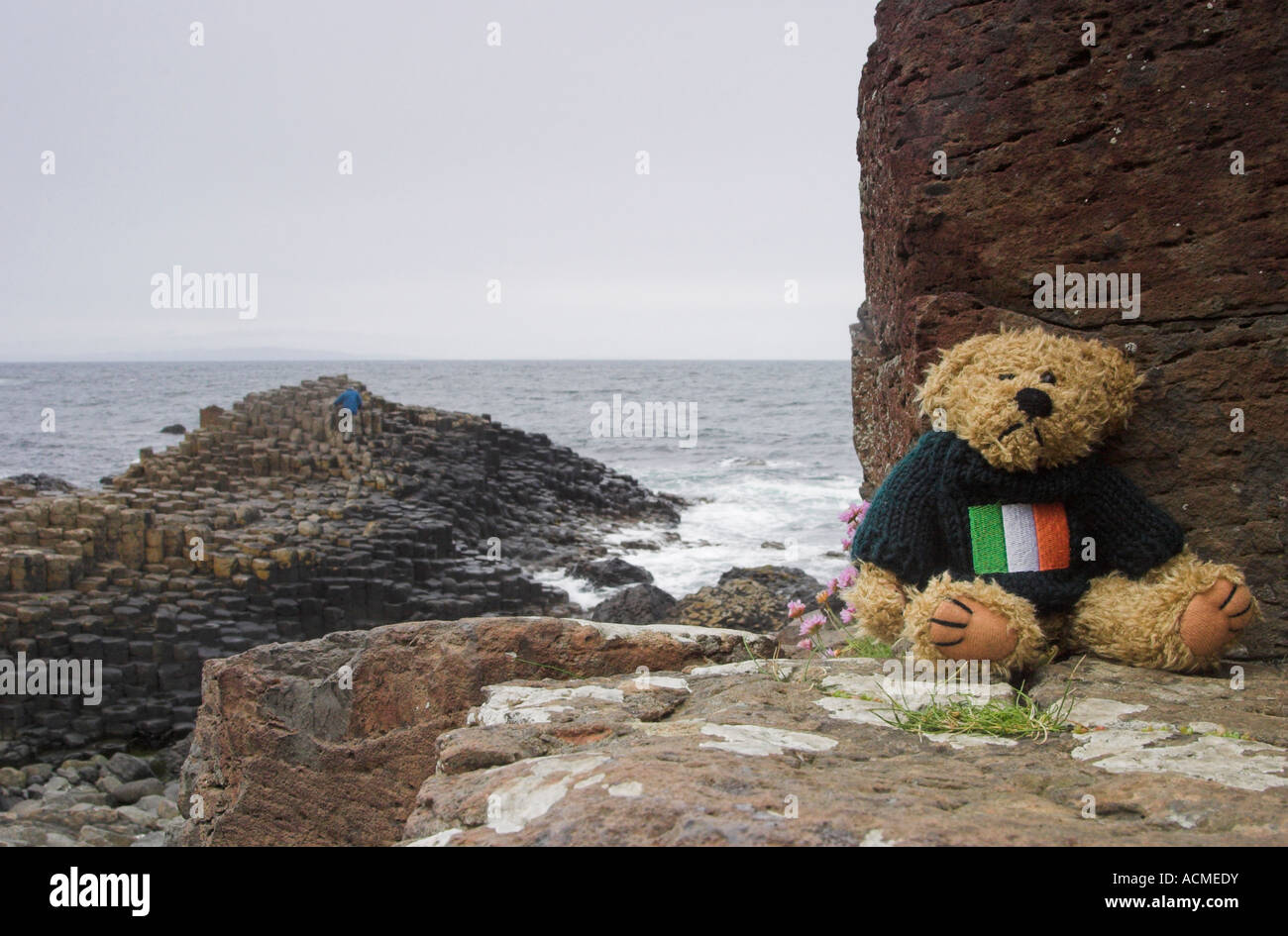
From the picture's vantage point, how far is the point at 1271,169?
9.89ft

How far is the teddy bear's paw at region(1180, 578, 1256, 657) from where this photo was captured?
2.90 meters

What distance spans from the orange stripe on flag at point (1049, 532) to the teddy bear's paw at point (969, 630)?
307 mm

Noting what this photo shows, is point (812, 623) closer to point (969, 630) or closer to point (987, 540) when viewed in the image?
point (987, 540)

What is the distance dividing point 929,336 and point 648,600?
8.01 m

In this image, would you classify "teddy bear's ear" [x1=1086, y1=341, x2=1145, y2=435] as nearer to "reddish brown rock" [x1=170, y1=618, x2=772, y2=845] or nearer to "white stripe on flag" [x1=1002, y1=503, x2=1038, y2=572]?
"white stripe on flag" [x1=1002, y1=503, x2=1038, y2=572]

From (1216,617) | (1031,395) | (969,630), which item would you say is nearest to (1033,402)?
(1031,395)

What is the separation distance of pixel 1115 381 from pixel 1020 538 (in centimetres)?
53

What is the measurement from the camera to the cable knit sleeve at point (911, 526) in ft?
10.1

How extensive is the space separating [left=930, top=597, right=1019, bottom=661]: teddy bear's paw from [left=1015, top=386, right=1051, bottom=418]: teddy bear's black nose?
0.56 m

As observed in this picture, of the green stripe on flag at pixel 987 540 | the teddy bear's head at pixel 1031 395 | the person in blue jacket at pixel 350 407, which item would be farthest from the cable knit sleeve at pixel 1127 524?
the person in blue jacket at pixel 350 407

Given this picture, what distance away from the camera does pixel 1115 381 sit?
10.0 feet

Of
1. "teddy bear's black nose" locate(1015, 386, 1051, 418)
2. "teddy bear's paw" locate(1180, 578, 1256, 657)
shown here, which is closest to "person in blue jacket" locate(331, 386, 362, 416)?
"teddy bear's black nose" locate(1015, 386, 1051, 418)

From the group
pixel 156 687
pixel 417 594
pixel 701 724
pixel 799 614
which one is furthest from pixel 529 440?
pixel 701 724
